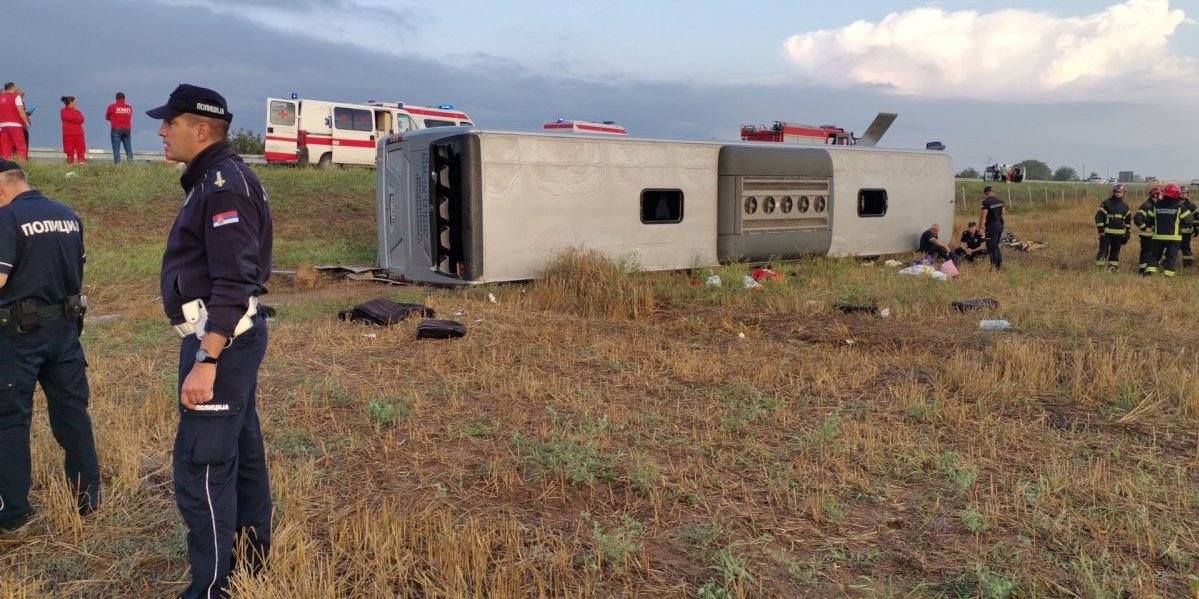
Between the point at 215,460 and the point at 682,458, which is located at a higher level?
the point at 215,460

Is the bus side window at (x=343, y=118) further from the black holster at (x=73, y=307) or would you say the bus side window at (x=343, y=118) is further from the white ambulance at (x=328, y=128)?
the black holster at (x=73, y=307)

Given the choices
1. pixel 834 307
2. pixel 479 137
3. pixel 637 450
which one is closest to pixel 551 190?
pixel 479 137

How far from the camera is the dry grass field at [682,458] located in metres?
3.22

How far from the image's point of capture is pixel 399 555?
10.7 ft

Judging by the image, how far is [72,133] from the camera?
17375mm

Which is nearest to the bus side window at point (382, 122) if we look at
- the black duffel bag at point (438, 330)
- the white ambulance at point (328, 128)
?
the white ambulance at point (328, 128)

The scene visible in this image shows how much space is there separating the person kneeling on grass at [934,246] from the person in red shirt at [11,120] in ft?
52.4

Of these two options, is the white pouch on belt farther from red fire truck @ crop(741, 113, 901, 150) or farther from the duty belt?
red fire truck @ crop(741, 113, 901, 150)

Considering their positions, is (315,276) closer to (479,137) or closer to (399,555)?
(479,137)

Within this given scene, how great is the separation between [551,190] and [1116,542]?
771cm

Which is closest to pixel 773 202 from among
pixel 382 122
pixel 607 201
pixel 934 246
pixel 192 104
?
pixel 607 201

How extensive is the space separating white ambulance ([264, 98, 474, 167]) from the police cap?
17951 millimetres

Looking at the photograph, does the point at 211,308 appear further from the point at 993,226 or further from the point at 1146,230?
the point at 1146,230

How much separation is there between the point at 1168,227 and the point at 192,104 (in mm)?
14690
